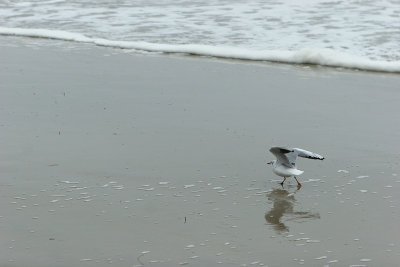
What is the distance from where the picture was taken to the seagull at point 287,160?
5387 mm

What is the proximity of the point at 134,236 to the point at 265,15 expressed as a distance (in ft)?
32.7

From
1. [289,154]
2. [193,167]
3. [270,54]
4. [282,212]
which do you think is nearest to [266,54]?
[270,54]

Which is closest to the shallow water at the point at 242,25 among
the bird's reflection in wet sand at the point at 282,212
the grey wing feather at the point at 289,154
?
the grey wing feather at the point at 289,154

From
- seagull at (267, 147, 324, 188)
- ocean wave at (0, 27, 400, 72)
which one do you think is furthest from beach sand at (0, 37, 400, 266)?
ocean wave at (0, 27, 400, 72)

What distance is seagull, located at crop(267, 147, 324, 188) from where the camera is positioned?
539cm

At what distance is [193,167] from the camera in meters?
5.81

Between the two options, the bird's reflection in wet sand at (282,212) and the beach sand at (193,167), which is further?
the bird's reflection in wet sand at (282,212)

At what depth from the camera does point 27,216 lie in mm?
4719

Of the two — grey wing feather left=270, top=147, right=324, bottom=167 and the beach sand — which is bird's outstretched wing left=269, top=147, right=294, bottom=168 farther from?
the beach sand

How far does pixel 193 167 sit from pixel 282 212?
105 cm

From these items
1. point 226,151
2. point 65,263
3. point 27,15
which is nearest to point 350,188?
point 226,151

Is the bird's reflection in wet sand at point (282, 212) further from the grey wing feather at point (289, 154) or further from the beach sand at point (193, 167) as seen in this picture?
the grey wing feather at point (289, 154)

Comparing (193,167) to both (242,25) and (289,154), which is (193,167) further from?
(242,25)

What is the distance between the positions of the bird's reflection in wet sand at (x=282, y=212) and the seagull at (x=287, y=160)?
0.15 metres
